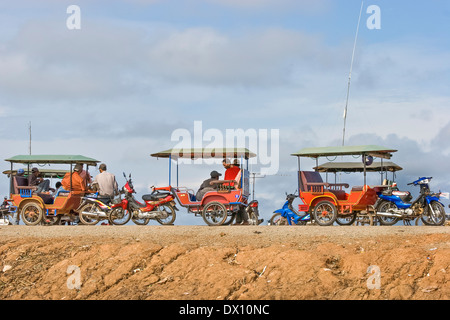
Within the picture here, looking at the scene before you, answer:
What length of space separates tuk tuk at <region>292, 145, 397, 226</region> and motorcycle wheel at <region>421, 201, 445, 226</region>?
147 centimetres

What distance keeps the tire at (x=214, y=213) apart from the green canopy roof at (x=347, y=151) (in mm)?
2761

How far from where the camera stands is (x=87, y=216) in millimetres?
20969

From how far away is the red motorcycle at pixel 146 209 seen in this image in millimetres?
20141


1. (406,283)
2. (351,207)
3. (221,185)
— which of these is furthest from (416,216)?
(406,283)

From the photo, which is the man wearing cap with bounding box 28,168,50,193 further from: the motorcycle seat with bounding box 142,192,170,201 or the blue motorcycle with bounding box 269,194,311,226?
the blue motorcycle with bounding box 269,194,311,226

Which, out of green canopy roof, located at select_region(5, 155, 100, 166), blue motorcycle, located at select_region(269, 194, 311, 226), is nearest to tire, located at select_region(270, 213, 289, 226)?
blue motorcycle, located at select_region(269, 194, 311, 226)

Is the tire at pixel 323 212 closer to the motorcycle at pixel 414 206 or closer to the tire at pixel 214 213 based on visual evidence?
the motorcycle at pixel 414 206

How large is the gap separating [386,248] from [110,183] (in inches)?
384

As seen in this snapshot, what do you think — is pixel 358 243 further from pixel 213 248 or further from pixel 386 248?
pixel 213 248

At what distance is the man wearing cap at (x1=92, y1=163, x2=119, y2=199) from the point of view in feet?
68.7

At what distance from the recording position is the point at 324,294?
12000 millimetres

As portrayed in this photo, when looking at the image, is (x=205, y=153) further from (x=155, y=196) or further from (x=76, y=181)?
(x=76, y=181)

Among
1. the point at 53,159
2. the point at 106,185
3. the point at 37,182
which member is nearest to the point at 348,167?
the point at 106,185

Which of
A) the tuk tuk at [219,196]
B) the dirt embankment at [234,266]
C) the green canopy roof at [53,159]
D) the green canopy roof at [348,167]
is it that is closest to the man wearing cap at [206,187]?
the tuk tuk at [219,196]
